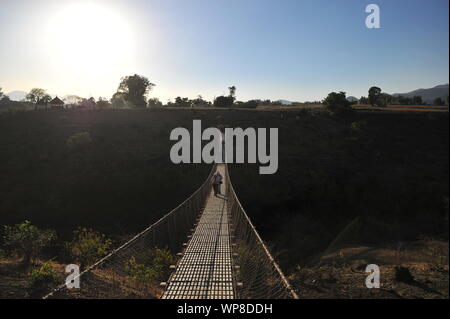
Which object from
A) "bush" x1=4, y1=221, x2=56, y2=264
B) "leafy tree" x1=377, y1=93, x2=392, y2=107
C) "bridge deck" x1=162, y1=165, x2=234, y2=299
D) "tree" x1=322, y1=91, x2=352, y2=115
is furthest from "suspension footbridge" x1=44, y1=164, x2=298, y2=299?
"tree" x1=322, y1=91, x2=352, y2=115

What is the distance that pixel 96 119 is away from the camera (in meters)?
45.2

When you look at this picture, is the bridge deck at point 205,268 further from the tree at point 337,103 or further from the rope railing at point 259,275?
the tree at point 337,103

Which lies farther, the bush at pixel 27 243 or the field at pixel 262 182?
the field at pixel 262 182

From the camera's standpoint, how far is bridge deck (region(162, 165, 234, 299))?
195 inches

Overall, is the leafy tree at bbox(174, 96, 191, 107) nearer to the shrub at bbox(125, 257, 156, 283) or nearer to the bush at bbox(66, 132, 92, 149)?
the bush at bbox(66, 132, 92, 149)

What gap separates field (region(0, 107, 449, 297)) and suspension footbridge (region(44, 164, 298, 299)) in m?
1.71

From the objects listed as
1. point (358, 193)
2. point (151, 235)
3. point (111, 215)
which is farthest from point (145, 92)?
point (151, 235)

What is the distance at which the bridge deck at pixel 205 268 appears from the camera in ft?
16.2

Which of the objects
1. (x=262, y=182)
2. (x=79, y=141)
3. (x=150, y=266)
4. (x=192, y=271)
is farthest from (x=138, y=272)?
(x=79, y=141)

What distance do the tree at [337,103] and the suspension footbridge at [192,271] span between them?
124 ft

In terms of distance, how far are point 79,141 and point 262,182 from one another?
2042 cm
